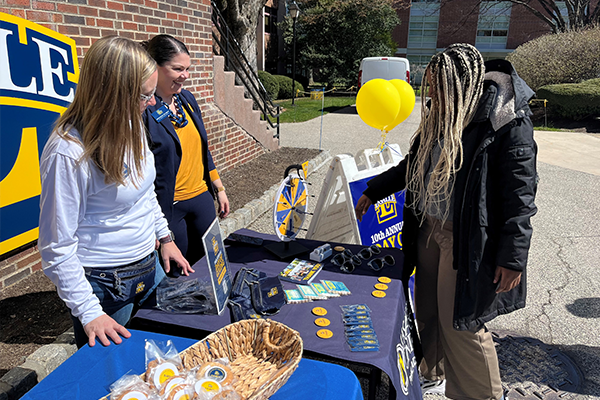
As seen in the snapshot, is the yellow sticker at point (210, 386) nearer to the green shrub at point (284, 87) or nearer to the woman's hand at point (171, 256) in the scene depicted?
the woman's hand at point (171, 256)

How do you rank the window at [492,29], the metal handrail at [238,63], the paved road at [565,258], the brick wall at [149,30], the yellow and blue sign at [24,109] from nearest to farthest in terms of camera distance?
the yellow and blue sign at [24,109] → the paved road at [565,258] → the brick wall at [149,30] → the metal handrail at [238,63] → the window at [492,29]

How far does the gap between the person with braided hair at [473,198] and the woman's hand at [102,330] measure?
1644 mm

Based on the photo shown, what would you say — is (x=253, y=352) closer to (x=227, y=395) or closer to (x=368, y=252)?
(x=227, y=395)

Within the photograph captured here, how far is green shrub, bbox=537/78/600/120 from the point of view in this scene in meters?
Result: 14.2

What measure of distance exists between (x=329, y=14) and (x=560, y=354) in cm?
2621

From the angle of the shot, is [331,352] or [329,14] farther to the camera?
[329,14]

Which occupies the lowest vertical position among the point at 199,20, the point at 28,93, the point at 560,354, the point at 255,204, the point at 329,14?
the point at 560,354

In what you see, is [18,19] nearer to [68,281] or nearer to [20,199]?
[20,199]

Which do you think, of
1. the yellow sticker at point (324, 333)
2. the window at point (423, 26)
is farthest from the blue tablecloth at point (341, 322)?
the window at point (423, 26)

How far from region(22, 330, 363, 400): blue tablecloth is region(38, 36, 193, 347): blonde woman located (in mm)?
62

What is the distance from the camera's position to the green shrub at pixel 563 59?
54.7 feet

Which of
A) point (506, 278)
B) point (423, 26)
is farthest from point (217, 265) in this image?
point (423, 26)

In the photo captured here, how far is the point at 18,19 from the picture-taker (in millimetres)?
3107

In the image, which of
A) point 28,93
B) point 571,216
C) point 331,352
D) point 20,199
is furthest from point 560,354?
point 28,93
